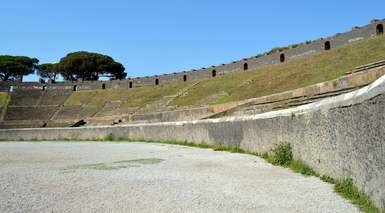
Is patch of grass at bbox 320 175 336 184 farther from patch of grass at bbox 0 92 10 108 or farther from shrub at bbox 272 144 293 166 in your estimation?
patch of grass at bbox 0 92 10 108

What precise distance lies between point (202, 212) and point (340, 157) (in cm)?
205

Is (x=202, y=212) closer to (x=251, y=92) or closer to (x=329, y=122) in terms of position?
(x=329, y=122)

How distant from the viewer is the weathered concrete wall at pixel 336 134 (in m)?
4.01

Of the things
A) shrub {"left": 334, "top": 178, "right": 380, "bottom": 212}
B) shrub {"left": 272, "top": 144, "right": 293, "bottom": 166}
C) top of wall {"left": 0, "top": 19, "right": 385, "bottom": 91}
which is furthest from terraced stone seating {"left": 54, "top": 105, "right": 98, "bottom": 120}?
shrub {"left": 334, "top": 178, "right": 380, "bottom": 212}

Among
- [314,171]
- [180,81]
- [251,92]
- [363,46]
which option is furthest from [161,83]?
[314,171]

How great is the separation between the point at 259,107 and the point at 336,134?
40.8 ft

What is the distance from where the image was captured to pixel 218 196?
5.01 meters

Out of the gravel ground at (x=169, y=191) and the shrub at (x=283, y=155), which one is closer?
the gravel ground at (x=169, y=191)

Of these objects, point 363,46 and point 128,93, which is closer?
point 363,46

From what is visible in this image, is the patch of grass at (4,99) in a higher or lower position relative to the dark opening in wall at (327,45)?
lower

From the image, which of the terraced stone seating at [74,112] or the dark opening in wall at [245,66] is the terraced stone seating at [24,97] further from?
the dark opening in wall at [245,66]

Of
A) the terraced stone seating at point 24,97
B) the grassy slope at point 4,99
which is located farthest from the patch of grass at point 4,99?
the terraced stone seating at point 24,97

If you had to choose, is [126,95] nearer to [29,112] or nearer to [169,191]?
[29,112]

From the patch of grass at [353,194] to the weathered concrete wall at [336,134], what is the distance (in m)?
0.08
